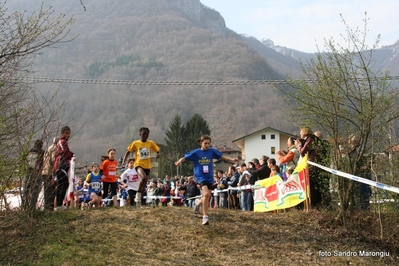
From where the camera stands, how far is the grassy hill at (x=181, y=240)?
328 inches

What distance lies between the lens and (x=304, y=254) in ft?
28.8

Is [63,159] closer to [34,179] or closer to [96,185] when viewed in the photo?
[34,179]

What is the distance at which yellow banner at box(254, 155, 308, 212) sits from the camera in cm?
1114

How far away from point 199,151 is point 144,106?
437 feet

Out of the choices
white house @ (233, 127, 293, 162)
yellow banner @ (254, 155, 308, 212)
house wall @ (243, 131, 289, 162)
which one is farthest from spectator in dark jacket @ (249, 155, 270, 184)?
house wall @ (243, 131, 289, 162)

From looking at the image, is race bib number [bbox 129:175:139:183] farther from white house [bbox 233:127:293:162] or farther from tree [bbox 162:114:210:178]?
tree [bbox 162:114:210:178]

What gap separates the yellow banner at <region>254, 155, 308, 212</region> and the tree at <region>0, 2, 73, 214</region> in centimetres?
576

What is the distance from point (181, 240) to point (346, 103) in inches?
165

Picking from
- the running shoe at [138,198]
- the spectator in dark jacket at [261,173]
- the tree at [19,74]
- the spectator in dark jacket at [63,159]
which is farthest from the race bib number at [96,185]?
the tree at [19,74]

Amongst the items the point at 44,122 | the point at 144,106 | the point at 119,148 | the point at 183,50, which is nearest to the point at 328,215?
the point at 44,122

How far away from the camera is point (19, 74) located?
371 inches

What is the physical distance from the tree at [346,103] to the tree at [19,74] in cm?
488

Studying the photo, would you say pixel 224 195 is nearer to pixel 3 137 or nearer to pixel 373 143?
pixel 373 143

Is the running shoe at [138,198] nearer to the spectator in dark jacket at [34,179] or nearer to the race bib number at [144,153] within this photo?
the race bib number at [144,153]
